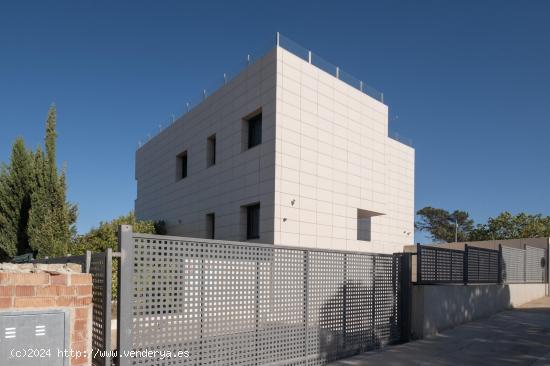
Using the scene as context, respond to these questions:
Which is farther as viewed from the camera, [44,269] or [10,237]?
[10,237]

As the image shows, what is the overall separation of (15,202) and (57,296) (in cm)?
1489

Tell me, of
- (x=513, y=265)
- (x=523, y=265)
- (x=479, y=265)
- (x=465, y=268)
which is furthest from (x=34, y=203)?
(x=523, y=265)

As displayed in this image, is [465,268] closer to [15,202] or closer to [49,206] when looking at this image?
[49,206]

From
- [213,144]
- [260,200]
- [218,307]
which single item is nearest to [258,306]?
[218,307]

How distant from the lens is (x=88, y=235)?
21266 mm

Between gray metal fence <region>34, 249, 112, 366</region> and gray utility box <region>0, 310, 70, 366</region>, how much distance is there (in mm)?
770

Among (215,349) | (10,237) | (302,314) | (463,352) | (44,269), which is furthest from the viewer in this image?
(10,237)

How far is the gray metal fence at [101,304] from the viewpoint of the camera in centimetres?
494

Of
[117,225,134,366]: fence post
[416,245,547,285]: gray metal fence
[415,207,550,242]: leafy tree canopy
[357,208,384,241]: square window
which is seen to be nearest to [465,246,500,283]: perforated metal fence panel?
[416,245,547,285]: gray metal fence

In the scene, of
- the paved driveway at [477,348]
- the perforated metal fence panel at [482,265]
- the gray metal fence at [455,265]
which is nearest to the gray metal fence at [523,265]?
the perforated metal fence panel at [482,265]

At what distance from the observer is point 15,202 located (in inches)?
667

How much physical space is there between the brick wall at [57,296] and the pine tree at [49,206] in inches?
506

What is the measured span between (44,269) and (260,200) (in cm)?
1454

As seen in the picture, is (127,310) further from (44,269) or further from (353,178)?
(353,178)
